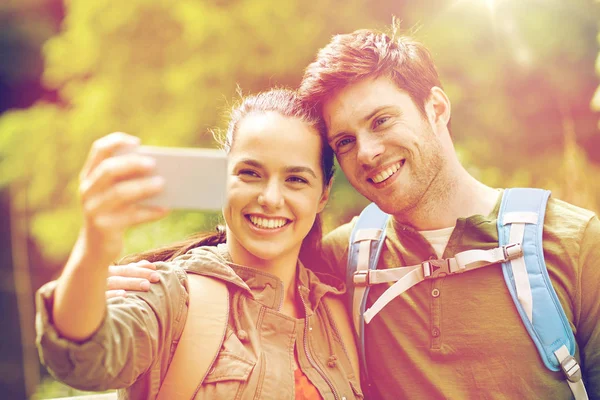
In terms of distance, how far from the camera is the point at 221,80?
4398 mm

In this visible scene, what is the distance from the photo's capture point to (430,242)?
2.25 metres

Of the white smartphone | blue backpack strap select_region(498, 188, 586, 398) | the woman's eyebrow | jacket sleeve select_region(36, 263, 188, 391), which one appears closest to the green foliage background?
blue backpack strap select_region(498, 188, 586, 398)

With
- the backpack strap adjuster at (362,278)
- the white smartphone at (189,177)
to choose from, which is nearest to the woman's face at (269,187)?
the backpack strap adjuster at (362,278)

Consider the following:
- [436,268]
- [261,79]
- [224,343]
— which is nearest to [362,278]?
[436,268]

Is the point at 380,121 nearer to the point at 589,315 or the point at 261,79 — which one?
the point at 589,315

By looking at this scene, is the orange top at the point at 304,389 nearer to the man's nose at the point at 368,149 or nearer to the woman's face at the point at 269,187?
the woman's face at the point at 269,187

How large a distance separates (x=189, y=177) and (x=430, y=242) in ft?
3.90

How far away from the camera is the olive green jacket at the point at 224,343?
133 centimetres

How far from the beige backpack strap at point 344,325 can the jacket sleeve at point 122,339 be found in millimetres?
599

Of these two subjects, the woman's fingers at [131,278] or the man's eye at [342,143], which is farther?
the man's eye at [342,143]

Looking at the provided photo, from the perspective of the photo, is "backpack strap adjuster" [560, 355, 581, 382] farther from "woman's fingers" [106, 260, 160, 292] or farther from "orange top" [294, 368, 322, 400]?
"woman's fingers" [106, 260, 160, 292]

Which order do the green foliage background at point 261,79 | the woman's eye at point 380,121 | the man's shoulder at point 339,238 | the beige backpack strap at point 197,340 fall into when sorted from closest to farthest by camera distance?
the beige backpack strap at point 197,340 < the woman's eye at point 380,121 < the man's shoulder at point 339,238 < the green foliage background at point 261,79

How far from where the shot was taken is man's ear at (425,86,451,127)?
7.76 ft

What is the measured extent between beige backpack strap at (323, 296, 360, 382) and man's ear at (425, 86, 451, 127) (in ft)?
2.53
